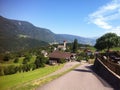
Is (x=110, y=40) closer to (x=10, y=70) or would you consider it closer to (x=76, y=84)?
(x=76, y=84)

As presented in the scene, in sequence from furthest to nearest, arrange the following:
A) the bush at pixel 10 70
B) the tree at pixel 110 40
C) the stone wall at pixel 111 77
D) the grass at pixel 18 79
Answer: the bush at pixel 10 70
the tree at pixel 110 40
the grass at pixel 18 79
the stone wall at pixel 111 77

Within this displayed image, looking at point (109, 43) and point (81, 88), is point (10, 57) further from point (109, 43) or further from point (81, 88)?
point (81, 88)

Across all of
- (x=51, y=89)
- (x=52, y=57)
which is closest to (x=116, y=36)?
(x=51, y=89)

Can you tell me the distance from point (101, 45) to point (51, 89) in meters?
33.0

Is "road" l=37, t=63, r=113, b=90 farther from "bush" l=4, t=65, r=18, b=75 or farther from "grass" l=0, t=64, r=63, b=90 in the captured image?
"bush" l=4, t=65, r=18, b=75

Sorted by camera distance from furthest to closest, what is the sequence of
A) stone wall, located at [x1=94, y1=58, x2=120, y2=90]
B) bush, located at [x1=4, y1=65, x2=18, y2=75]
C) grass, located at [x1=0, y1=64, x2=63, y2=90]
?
bush, located at [x1=4, y1=65, x2=18, y2=75]
grass, located at [x1=0, y1=64, x2=63, y2=90]
stone wall, located at [x1=94, y1=58, x2=120, y2=90]

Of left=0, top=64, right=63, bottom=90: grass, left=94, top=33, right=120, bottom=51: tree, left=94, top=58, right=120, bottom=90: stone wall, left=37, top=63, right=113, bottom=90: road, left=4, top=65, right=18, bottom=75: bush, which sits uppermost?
left=94, top=33, right=120, bottom=51: tree

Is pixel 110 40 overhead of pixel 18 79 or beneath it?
overhead

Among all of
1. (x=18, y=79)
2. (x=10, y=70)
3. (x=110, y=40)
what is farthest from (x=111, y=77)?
(x=10, y=70)

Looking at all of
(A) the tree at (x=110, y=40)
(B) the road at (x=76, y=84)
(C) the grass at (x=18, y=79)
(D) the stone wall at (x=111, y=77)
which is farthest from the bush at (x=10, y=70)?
→ (B) the road at (x=76, y=84)

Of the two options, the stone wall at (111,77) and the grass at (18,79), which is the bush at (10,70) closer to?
the grass at (18,79)

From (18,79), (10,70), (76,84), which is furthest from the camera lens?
(10,70)

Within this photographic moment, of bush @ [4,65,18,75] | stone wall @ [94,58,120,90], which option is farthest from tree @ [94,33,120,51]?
bush @ [4,65,18,75]

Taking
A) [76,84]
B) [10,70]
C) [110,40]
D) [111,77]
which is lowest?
[10,70]
